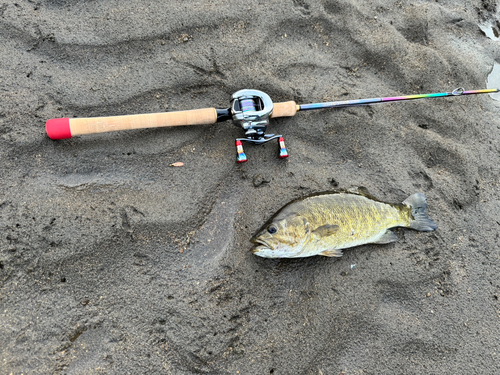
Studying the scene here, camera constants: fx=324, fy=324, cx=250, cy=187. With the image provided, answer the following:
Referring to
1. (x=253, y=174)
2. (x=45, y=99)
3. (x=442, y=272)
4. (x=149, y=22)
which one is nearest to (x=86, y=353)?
(x=253, y=174)

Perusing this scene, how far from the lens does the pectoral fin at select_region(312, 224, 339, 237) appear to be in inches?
114

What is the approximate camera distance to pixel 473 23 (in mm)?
4172

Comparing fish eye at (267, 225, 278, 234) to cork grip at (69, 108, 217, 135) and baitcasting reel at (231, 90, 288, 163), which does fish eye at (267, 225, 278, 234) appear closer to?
baitcasting reel at (231, 90, 288, 163)

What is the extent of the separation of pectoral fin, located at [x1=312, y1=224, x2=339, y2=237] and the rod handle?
137cm

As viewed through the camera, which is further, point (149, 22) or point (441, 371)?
point (149, 22)

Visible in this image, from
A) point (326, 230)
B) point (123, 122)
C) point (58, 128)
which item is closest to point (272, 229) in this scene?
point (326, 230)

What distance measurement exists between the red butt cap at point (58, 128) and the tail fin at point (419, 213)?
3.17 metres

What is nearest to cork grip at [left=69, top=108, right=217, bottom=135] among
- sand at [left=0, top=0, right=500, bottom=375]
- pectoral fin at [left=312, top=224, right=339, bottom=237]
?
sand at [left=0, top=0, right=500, bottom=375]

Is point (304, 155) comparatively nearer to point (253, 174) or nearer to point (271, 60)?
point (253, 174)

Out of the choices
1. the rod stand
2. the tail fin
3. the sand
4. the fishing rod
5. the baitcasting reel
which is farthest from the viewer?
the tail fin

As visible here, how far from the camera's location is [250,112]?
2.88 meters

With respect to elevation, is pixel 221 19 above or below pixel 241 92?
above

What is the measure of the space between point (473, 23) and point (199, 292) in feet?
15.4

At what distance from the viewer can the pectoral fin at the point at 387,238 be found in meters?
3.08
